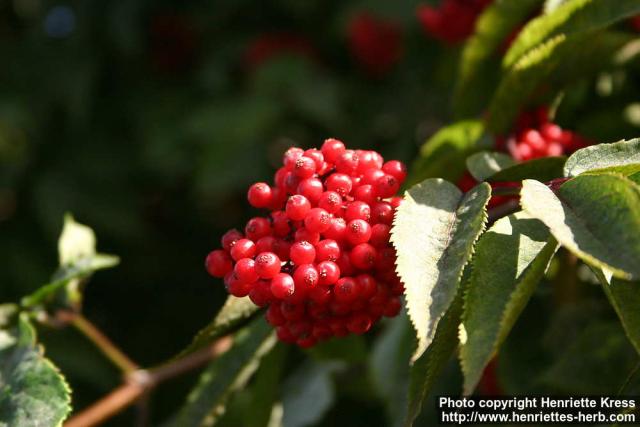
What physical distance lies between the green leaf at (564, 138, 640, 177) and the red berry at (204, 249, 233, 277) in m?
0.58

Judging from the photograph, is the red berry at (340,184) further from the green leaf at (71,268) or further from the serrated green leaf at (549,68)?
the green leaf at (71,268)

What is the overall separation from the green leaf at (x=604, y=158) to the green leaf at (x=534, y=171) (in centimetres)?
11

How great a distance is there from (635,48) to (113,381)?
2.21 metres

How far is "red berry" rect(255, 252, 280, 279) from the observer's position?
1161 millimetres

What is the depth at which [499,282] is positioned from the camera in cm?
102

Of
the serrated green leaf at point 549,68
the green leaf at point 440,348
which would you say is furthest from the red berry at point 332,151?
the serrated green leaf at point 549,68

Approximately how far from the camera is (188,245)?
3.46 m

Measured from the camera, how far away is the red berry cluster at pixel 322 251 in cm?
117

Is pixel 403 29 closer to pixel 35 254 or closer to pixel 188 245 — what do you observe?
pixel 188 245

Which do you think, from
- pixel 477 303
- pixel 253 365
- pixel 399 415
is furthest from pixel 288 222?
pixel 399 415

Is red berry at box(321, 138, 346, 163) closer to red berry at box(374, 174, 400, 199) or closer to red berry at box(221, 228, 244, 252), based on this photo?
red berry at box(374, 174, 400, 199)

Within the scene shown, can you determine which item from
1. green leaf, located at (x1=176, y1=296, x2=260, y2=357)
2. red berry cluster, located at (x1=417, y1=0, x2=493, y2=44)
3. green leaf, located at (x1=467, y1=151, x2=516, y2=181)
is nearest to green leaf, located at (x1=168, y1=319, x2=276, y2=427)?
green leaf, located at (x1=176, y1=296, x2=260, y2=357)

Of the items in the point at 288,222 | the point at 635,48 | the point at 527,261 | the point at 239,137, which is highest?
the point at 239,137

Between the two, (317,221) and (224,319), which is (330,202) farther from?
(224,319)
